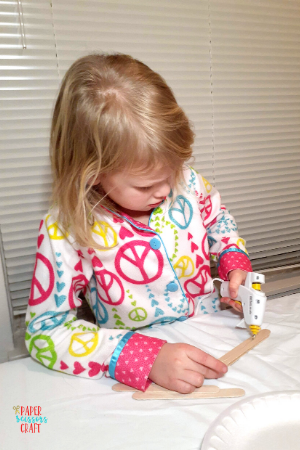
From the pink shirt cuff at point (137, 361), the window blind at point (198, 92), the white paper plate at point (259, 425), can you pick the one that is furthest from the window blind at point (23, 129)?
the white paper plate at point (259, 425)

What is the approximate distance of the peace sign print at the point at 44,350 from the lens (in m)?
0.66

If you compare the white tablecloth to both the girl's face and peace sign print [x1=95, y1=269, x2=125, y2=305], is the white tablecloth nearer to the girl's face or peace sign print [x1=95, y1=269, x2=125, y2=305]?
peace sign print [x1=95, y1=269, x2=125, y2=305]

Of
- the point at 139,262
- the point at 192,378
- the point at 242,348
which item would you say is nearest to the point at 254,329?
the point at 242,348

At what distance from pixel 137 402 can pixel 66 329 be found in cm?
21

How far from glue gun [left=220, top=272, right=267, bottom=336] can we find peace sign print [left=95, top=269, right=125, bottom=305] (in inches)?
10.1

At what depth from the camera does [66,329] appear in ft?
2.29

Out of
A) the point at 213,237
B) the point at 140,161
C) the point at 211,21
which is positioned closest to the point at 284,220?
the point at 213,237

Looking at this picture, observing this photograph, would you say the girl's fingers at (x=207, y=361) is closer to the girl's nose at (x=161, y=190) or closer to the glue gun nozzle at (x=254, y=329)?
the glue gun nozzle at (x=254, y=329)

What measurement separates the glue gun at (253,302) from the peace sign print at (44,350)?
1.20 ft

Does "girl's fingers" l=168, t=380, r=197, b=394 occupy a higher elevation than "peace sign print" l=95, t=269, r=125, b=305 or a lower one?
lower

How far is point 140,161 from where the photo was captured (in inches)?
26.6

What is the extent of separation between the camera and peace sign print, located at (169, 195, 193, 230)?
87 centimetres

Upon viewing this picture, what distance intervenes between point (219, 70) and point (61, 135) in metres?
0.83

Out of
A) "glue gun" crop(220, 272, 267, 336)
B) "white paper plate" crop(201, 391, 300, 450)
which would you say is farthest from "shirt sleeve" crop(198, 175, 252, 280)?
"white paper plate" crop(201, 391, 300, 450)
